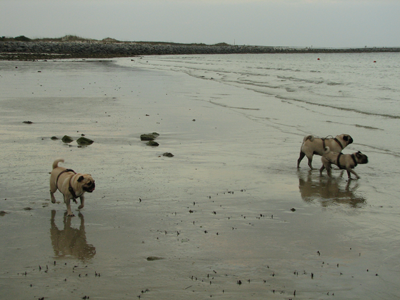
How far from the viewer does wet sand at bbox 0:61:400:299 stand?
454 cm

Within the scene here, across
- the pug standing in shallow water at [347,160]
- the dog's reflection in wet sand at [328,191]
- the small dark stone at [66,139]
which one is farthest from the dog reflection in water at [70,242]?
the pug standing in shallow water at [347,160]

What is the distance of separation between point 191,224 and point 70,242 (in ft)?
5.56

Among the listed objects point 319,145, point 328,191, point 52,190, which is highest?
point 319,145

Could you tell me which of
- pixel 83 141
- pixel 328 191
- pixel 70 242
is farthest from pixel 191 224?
pixel 83 141

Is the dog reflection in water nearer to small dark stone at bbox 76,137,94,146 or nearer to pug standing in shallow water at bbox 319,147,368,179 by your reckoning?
small dark stone at bbox 76,137,94,146

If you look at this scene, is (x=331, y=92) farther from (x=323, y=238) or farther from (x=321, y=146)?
(x=323, y=238)

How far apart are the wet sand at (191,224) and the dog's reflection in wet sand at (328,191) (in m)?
0.04

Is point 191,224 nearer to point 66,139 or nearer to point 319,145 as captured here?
point 319,145

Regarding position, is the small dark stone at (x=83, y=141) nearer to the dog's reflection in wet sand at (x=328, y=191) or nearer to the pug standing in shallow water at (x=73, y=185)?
the pug standing in shallow water at (x=73, y=185)

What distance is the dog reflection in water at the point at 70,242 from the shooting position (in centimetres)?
522

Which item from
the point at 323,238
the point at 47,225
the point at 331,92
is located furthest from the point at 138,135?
the point at 331,92

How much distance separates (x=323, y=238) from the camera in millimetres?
5773

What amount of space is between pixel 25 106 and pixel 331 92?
1780 cm

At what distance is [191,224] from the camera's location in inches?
241
